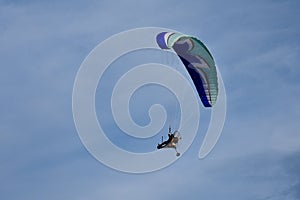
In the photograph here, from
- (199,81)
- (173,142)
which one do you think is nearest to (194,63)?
(199,81)

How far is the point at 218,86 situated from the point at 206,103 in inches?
94.5

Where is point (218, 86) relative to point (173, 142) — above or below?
above

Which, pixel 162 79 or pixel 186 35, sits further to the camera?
pixel 162 79

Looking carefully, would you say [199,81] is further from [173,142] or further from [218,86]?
[173,142]

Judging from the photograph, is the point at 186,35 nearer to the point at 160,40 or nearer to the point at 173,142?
the point at 160,40

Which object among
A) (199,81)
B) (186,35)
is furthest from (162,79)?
(186,35)

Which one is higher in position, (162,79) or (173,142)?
(162,79)

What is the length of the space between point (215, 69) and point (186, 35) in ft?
20.6

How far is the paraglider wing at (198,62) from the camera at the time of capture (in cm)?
7675

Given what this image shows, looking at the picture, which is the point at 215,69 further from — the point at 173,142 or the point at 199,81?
the point at 173,142

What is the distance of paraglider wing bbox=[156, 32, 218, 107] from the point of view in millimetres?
76750

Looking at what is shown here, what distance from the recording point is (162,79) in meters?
84.3

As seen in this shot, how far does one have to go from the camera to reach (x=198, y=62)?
79625 mm

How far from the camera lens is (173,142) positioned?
77688 mm
